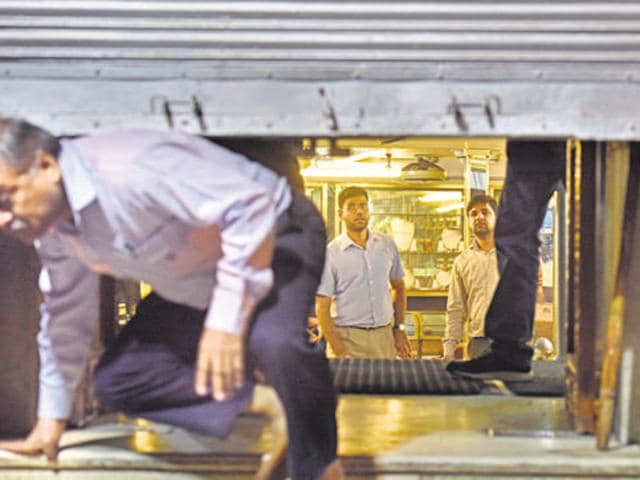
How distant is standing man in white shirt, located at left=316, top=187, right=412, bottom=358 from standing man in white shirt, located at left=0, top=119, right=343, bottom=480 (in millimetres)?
1701

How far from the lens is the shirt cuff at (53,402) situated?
364 cm

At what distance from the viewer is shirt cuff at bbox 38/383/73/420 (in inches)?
143

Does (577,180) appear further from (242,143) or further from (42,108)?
(42,108)

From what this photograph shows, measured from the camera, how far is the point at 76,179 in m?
3.31

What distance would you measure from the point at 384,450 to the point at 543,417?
966mm

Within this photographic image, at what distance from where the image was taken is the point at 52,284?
3604mm

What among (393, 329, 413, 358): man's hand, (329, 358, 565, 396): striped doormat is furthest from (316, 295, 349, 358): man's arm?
(393, 329, 413, 358): man's hand

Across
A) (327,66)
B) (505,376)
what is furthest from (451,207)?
(327,66)

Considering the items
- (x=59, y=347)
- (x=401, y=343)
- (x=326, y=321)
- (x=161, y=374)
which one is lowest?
(x=401, y=343)

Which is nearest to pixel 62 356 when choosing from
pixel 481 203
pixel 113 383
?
pixel 113 383

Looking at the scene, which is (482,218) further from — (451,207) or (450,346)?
(451,207)

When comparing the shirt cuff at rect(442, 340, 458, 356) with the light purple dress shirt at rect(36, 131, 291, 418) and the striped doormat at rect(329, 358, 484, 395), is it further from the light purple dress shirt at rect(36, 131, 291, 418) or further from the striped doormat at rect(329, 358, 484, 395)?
the light purple dress shirt at rect(36, 131, 291, 418)

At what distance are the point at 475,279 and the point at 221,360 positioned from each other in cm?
311

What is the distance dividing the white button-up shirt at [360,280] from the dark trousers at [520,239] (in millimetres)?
882
